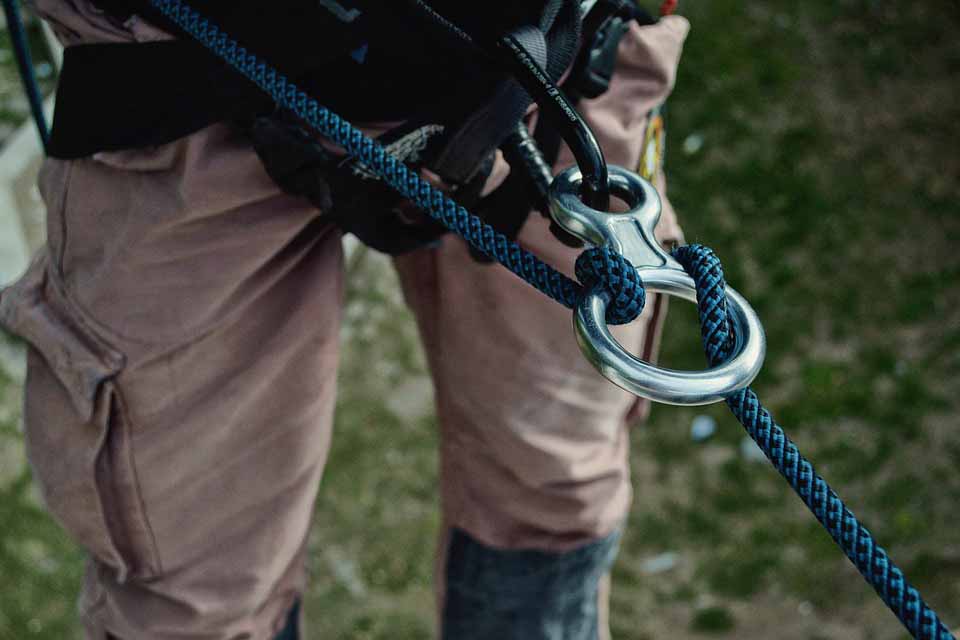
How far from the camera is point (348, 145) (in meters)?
0.75

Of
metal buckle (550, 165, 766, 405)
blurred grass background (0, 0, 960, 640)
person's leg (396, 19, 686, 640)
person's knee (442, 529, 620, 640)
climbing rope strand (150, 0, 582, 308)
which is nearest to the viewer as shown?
metal buckle (550, 165, 766, 405)

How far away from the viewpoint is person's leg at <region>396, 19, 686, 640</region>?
111 cm

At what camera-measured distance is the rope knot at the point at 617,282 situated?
620 mm

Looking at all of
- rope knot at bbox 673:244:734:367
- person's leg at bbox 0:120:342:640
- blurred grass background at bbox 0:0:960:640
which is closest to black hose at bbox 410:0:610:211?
rope knot at bbox 673:244:734:367

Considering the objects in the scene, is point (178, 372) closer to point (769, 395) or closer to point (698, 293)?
point (698, 293)

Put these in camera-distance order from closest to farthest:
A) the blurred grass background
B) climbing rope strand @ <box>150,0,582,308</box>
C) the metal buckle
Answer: the metal buckle → climbing rope strand @ <box>150,0,582,308</box> → the blurred grass background

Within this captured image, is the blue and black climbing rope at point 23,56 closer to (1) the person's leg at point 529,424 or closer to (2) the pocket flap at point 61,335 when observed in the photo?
(2) the pocket flap at point 61,335

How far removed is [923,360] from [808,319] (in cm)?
25

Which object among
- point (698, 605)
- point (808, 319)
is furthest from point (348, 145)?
point (808, 319)

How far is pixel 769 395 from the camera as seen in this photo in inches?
75.2

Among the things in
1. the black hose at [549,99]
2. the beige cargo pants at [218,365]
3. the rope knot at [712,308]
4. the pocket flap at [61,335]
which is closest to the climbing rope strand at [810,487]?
the rope knot at [712,308]

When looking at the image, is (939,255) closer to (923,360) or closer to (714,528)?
(923,360)

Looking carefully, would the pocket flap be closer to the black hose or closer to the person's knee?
the black hose

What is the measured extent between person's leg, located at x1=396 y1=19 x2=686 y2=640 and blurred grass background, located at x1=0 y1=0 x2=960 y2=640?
A: 0.38m
